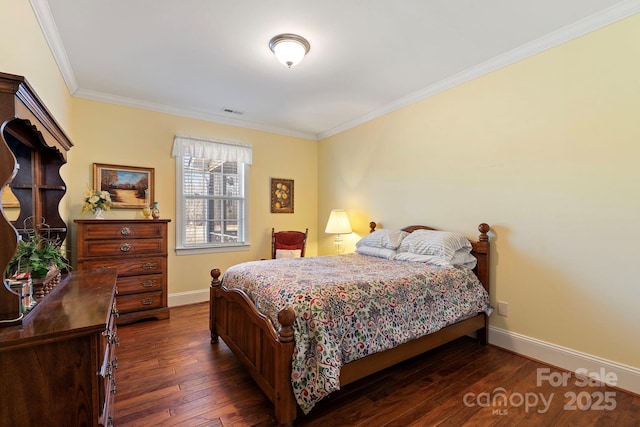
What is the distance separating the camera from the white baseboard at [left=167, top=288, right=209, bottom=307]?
378cm

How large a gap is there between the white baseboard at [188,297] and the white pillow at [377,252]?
7.29 feet

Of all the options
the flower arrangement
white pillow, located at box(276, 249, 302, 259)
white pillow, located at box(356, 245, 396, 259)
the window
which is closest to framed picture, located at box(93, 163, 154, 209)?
the flower arrangement

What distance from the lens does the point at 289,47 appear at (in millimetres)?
2322

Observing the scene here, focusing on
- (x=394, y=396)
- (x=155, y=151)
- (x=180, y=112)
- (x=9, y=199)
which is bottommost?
(x=394, y=396)

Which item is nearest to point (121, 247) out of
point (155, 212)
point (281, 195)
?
point (155, 212)

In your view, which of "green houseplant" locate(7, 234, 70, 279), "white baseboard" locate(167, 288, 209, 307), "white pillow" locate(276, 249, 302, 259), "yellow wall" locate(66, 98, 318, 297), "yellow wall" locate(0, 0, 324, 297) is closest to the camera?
"green houseplant" locate(7, 234, 70, 279)

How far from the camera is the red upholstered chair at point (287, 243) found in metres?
4.30

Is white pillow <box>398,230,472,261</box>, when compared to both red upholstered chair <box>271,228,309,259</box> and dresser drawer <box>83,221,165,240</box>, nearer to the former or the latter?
red upholstered chair <box>271,228,309,259</box>

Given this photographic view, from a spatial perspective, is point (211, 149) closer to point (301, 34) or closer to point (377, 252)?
point (301, 34)

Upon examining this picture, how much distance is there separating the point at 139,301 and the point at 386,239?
2.82 m

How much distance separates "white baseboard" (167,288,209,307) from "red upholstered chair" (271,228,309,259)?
1.08 meters

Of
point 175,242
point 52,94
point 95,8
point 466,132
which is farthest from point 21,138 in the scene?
point 466,132

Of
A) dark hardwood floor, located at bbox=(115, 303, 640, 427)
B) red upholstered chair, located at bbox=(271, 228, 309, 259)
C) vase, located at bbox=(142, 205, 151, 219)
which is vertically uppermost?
vase, located at bbox=(142, 205, 151, 219)

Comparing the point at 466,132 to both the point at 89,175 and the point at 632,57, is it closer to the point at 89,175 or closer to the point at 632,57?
the point at 632,57
